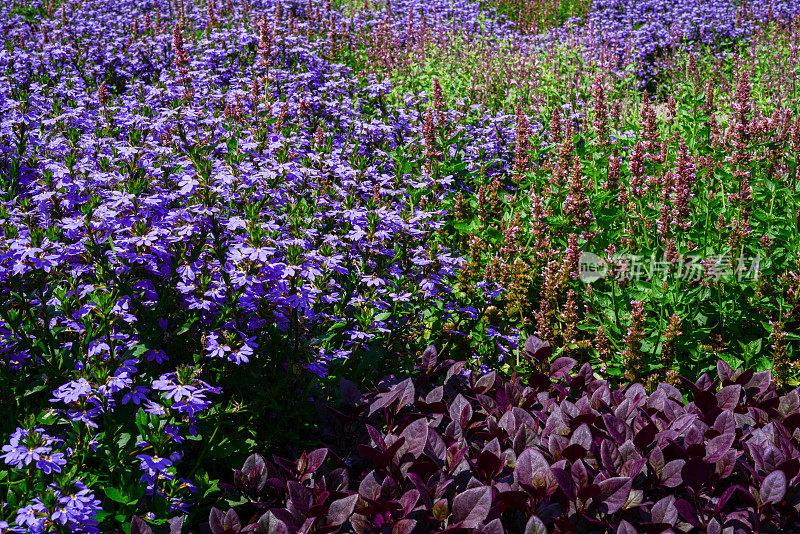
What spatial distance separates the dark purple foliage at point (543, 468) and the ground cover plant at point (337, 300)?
0.01 m

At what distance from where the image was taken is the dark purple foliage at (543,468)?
6.09ft

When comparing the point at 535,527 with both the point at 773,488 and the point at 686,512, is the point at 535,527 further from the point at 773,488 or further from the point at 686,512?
the point at 773,488

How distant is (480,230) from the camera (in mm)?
4418

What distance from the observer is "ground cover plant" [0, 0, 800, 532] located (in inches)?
81.4

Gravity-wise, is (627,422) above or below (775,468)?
below

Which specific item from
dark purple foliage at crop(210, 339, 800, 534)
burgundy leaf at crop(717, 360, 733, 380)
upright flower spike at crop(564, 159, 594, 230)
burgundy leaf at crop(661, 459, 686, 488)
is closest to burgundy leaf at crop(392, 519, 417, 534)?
dark purple foliage at crop(210, 339, 800, 534)

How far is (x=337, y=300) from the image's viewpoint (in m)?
2.82

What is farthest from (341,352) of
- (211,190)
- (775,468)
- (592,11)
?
(592,11)

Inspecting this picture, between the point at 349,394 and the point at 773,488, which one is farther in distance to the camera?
the point at 349,394

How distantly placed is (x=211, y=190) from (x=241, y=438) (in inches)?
39.4

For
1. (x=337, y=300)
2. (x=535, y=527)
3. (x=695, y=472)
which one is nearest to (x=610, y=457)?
(x=695, y=472)

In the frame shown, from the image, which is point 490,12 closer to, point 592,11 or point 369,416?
point 592,11

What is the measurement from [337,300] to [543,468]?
1.22 m

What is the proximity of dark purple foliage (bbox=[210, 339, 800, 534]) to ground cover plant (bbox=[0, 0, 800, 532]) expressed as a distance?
1 centimetres
